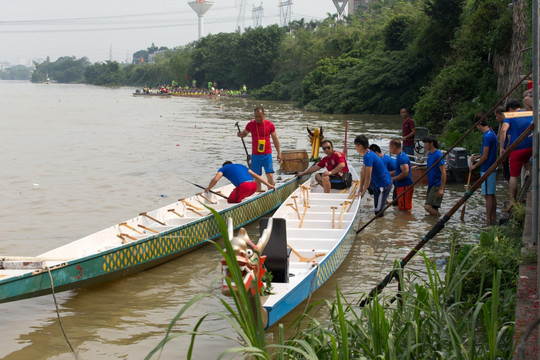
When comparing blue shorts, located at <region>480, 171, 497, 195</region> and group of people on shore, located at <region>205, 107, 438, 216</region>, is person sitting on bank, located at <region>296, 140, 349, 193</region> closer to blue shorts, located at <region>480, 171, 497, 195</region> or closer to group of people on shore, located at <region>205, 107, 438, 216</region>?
group of people on shore, located at <region>205, 107, 438, 216</region>

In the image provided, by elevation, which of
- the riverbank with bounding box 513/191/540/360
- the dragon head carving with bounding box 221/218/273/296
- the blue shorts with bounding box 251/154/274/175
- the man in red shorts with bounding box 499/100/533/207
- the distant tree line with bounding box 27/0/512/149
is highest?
the distant tree line with bounding box 27/0/512/149

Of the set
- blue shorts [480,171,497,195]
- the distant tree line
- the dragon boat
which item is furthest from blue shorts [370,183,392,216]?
the distant tree line

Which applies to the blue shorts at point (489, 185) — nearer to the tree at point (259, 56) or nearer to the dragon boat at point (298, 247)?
the dragon boat at point (298, 247)

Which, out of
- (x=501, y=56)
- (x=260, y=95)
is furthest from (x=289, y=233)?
(x=260, y=95)

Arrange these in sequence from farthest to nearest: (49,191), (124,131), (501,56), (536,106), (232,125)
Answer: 1. (232,125)
2. (124,131)
3. (501,56)
4. (49,191)
5. (536,106)

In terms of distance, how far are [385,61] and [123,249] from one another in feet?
129

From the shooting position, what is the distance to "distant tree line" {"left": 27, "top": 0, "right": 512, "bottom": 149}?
75.3 ft

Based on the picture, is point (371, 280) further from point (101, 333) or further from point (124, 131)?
point (124, 131)

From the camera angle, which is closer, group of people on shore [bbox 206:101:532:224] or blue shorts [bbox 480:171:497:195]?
group of people on shore [bbox 206:101:532:224]

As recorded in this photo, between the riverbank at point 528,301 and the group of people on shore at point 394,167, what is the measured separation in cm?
313

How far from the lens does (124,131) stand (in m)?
33.1

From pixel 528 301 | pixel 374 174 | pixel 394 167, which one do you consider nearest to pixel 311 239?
pixel 374 174

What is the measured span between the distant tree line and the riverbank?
39.7 ft

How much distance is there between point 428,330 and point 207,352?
248 cm
